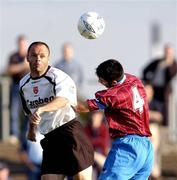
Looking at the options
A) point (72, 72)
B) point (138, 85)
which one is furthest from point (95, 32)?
point (72, 72)

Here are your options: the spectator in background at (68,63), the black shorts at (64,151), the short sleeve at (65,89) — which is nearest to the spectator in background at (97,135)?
the spectator in background at (68,63)

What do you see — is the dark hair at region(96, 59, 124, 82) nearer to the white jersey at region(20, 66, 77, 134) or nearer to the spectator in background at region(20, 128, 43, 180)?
the white jersey at region(20, 66, 77, 134)

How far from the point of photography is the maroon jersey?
10617 mm

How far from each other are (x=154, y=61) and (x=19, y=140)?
9.63 feet

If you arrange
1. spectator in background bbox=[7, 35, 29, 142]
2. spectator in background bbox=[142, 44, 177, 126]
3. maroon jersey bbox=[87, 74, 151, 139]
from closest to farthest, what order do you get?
1. maroon jersey bbox=[87, 74, 151, 139]
2. spectator in background bbox=[7, 35, 29, 142]
3. spectator in background bbox=[142, 44, 177, 126]

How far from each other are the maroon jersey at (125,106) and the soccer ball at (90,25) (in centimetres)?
70

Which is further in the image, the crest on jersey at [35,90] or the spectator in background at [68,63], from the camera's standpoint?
the spectator in background at [68,63]

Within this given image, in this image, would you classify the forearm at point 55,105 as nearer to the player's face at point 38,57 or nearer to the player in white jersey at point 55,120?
the player in white jersey at point 55,120

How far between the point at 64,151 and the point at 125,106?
3.00ft

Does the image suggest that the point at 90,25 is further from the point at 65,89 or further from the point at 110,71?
the point at 65,89

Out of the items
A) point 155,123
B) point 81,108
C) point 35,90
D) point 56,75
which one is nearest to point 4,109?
point 155,123

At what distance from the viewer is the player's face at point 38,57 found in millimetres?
10844

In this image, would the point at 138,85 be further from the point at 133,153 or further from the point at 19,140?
the point at 19,140

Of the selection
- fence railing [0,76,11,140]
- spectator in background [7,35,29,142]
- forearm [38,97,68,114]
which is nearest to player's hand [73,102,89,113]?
forearm [38,97,68,114]
